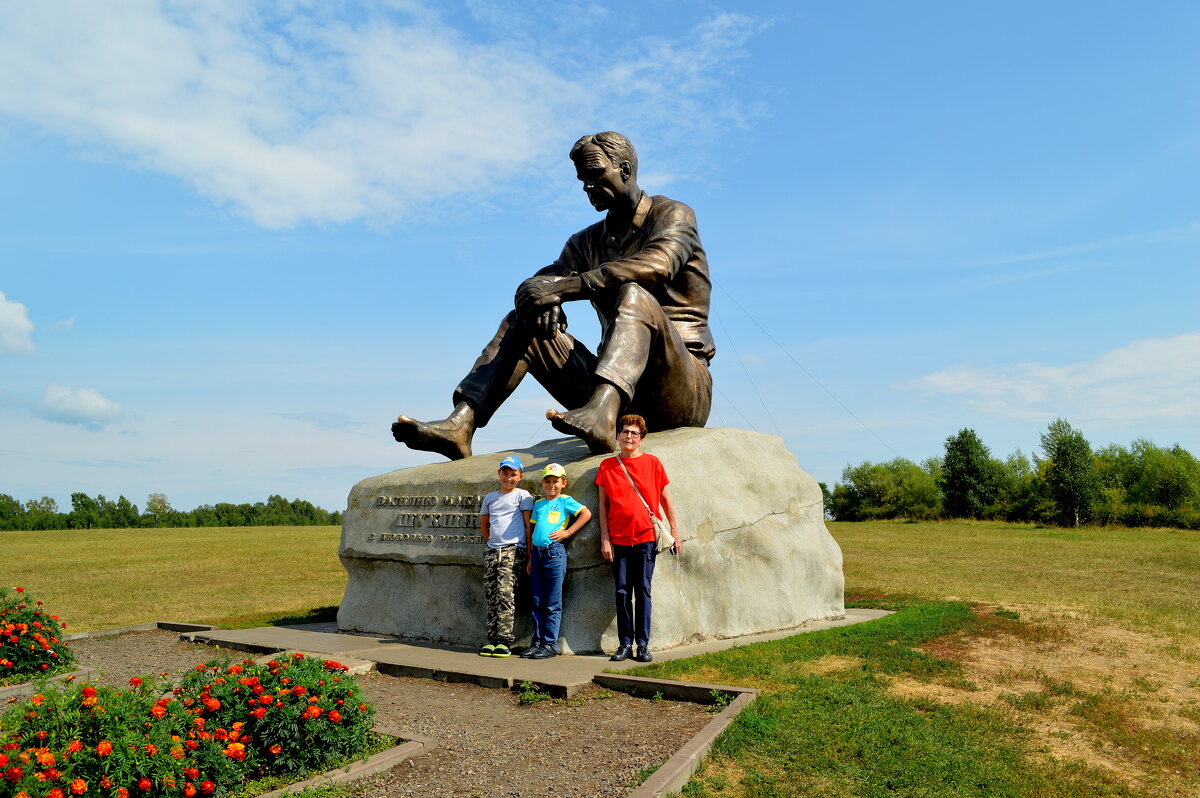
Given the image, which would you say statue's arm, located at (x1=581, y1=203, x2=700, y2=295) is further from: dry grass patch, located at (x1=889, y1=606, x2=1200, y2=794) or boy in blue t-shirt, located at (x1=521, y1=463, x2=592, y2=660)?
dry grass patch, located at (x1=889, y1=606, x2=1200, y2=794)

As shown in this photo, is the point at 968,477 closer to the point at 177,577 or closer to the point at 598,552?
the point at 177,577

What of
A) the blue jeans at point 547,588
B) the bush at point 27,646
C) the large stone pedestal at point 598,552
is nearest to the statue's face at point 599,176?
the large stone pedestal at point 598,552

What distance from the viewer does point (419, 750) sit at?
159 inches

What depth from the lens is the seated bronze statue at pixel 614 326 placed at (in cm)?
665

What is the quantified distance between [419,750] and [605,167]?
17.2 feet

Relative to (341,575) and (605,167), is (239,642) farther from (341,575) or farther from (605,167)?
(341,575)

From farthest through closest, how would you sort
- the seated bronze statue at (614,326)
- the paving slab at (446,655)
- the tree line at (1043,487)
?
the tree line at (1043,487), the seated bronze statue at (614,326), the paving slab at (446,655)

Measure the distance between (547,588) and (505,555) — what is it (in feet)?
1.25

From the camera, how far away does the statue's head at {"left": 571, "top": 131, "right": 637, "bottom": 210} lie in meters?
7.60

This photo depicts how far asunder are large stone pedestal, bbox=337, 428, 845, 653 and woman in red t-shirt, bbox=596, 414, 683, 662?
0.22 meters

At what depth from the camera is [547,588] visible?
6016mm

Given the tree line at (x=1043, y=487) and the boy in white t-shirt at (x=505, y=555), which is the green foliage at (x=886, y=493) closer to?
the tree line at (x=1043, y=487)

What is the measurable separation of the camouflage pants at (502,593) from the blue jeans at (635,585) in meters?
0.76

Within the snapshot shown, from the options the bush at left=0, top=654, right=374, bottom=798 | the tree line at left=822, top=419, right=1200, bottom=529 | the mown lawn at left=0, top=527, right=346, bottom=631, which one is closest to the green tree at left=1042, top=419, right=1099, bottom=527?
the tree line at left=822, top=419, right=1200, bottom=529
